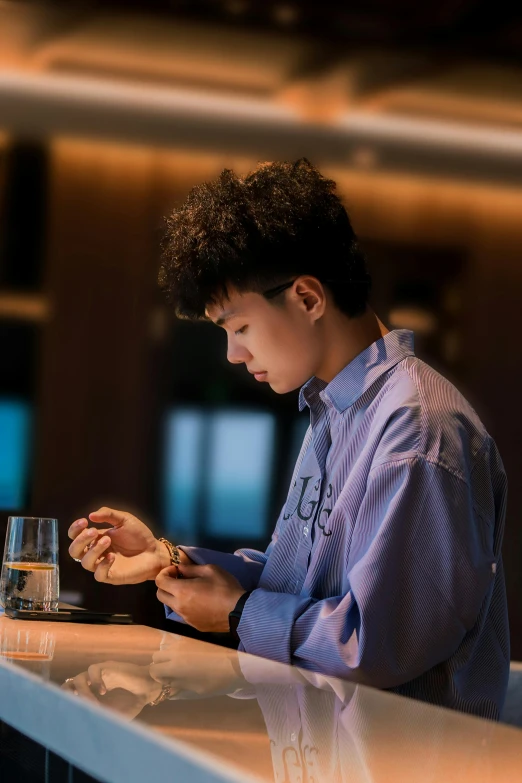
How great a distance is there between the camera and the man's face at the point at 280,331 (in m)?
1.78

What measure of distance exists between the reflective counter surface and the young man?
178 millimetres

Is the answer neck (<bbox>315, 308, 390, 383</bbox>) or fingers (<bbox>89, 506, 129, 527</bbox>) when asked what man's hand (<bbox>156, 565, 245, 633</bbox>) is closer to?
fingers (<bbox>89, 506, 129, 527</bbox>)

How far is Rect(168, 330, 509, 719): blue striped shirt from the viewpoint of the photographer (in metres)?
1.40

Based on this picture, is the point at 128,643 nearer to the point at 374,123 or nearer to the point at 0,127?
the point at 0,127

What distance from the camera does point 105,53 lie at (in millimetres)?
4641

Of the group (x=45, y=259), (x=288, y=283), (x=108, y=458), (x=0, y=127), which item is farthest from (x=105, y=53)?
(x=288, y=283)

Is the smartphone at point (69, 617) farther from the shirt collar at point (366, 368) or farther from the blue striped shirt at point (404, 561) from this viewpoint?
the shirt collar at point (366, 368)

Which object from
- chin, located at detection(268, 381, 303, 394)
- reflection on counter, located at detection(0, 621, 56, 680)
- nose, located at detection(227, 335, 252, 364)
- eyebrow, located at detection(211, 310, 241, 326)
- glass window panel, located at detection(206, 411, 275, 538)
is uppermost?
eyebrow, located at detection(211, 310, 241, 326)

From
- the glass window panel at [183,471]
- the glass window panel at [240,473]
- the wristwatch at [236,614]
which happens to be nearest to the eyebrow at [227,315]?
the wristwatch at [236,614]

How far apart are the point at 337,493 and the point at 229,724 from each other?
77 centimetres

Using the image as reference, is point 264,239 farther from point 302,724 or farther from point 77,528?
point 302,724

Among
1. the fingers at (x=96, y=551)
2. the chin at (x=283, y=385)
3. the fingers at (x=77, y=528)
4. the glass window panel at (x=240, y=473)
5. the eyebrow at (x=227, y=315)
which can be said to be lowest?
the glass window panel at (x=240, y=473)

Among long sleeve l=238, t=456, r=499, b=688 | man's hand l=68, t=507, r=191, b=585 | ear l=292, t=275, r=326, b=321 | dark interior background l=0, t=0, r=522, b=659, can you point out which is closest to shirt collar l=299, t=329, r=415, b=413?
ear l=292, t=275, r=326, b=321

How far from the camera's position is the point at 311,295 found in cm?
177
